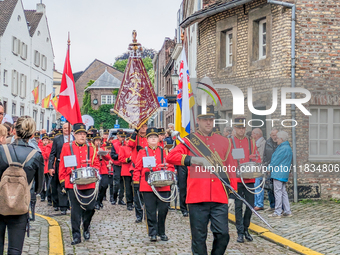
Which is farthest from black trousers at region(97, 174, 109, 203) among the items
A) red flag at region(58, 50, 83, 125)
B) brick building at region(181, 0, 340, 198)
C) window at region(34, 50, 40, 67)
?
window at region(34, 50, 40, 67)

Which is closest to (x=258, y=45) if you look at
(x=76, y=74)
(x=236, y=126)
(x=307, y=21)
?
(x=307, y=21)

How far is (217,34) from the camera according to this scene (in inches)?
736

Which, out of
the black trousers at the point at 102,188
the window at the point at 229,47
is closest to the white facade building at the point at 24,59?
the window at the point at 229,47

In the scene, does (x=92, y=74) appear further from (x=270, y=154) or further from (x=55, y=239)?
(x=55, y=239)

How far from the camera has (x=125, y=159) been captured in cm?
1341

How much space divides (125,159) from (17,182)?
Answer: 8.12 meters

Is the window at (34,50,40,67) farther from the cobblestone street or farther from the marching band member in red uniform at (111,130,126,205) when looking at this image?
the cobblestone street

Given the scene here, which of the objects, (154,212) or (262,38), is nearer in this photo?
(154,212)

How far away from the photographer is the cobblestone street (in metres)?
7.93

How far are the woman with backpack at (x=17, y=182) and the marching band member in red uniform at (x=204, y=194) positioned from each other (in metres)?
1.76

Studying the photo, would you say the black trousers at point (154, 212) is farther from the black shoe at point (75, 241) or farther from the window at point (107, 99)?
the window at point (107, 99)

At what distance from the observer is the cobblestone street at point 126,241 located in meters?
7.93

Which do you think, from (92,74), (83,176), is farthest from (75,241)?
(92,74)

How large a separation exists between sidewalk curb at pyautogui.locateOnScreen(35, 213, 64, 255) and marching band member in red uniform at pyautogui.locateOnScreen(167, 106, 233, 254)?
7.79 ft
